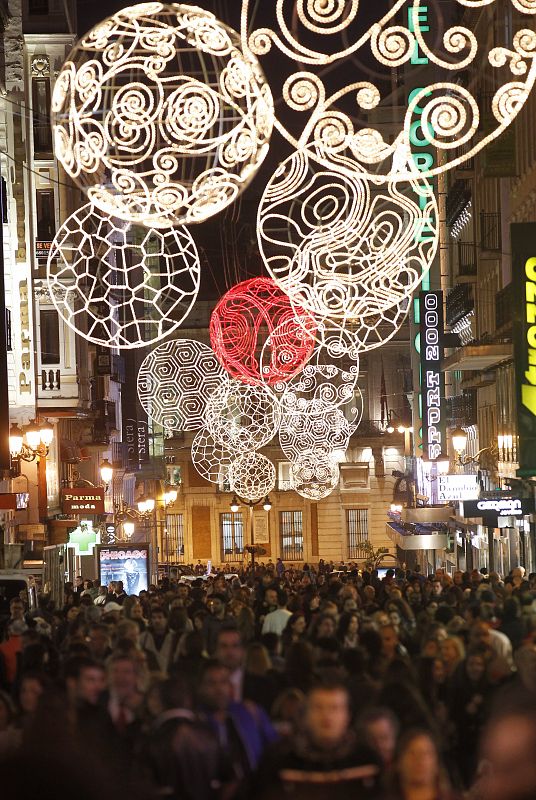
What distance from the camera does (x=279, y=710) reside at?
8852 millimetres

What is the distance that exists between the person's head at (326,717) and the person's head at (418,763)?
362 mm

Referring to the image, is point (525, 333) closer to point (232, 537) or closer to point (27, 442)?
point (27, 442)

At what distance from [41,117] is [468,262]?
16.5 metres

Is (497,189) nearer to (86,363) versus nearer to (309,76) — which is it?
(86,363)

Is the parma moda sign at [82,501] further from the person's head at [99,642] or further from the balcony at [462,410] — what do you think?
the person's head at [99,642]

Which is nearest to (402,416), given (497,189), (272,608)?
(497,189)

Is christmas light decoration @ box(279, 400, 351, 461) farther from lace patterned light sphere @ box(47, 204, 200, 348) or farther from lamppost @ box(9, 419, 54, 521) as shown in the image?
lamppost @ box(9, 419, 54, 521)

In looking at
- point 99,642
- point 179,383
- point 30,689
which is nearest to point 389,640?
point 99,642

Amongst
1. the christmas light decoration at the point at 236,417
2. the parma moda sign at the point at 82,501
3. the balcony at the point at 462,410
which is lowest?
the parma moda sign at the point at 82,501

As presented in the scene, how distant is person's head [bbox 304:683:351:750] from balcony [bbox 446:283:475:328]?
40.9 m

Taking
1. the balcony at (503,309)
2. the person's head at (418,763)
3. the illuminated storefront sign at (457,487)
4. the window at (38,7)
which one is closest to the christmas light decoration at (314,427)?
the balcony at (503,309)

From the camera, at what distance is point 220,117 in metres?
10.5

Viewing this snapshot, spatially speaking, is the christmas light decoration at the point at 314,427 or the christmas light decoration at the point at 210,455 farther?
the christmas light decoration at the point at 210,455

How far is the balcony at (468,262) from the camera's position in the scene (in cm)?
4741
